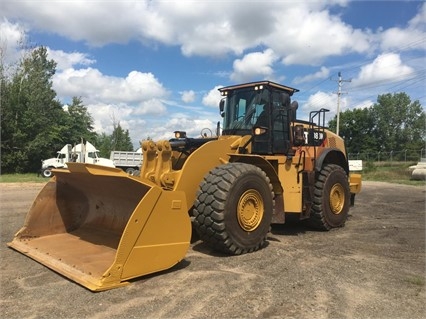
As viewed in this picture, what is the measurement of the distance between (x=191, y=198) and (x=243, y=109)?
256 centimetres

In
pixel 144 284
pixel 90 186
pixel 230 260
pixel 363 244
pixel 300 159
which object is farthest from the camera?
pixel 300 159

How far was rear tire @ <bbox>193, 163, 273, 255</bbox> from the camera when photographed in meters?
5.85

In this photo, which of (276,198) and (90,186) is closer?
(90,186)

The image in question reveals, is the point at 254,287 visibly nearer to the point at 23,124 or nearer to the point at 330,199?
the point at 330,199

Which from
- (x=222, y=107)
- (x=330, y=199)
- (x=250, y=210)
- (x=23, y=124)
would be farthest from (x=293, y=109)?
(x=23, y=124)

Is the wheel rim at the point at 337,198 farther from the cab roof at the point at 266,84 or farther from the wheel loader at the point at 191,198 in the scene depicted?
the cab roof at the point at 266,84

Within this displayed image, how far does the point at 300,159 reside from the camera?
8164mm

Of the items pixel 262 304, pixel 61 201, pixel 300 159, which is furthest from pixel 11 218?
pixel 262 304

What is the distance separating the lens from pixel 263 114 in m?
7.87

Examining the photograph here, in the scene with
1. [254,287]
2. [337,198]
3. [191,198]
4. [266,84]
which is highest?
[266,84]

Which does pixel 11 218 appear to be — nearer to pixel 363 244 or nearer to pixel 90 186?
pixel 90 186

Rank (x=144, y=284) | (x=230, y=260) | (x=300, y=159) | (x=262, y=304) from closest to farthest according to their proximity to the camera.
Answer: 1. (x=262, y=304)
2. (x=144, y=284)
3. (x=230, y=260)
4. (x=300, y=159)

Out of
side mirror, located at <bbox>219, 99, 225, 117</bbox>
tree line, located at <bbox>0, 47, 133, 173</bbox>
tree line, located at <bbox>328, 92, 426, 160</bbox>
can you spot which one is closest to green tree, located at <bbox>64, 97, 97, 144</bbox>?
tree line, located at <bbox>0, 47, 133, 173</bbox>

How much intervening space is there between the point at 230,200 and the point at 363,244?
2864 millimetres
